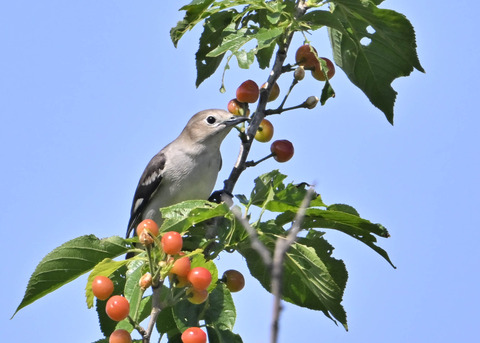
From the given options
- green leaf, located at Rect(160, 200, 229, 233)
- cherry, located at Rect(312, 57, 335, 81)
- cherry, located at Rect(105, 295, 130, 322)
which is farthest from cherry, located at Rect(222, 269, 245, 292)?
cherry, located at Rect(312, 57, 335, 81)

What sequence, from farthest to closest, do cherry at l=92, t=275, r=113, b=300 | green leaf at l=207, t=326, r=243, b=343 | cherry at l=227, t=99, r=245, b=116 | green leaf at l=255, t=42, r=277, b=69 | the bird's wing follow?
the bird's wing → green leaf at l=255, t=42, r=277, b=69 → cherry at l=227, t=99, r=245, b=116 → green leaf at l=207, t=326, r=243, b=343 → cherry at l=92, t=275, r=113, b=300

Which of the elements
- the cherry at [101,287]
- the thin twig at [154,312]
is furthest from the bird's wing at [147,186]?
the thin twig at [154,312]

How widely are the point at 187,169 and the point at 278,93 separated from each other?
2.44 metres

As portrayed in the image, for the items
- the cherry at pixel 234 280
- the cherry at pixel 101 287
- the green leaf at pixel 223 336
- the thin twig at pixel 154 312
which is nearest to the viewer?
the thin twig at pixel 154 312

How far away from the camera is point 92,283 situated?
532cm

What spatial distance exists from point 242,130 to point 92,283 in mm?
1777

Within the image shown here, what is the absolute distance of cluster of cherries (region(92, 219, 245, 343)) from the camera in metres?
4.89

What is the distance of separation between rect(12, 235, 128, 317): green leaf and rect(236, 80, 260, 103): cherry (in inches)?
64.6

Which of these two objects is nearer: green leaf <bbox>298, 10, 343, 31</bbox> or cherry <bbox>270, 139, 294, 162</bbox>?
green leaf <bbox>298, 10, 343, 31</bbox>

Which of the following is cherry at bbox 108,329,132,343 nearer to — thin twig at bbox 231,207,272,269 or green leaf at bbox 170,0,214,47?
thin twig at bbox 231,207,272,269

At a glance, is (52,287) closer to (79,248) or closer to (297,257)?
(79,248)

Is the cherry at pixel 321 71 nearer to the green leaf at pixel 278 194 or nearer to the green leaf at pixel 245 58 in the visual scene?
the green leaf at pixel 245 58

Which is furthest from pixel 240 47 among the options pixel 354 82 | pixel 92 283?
pixel 92 283

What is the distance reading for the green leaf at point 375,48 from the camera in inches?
237
